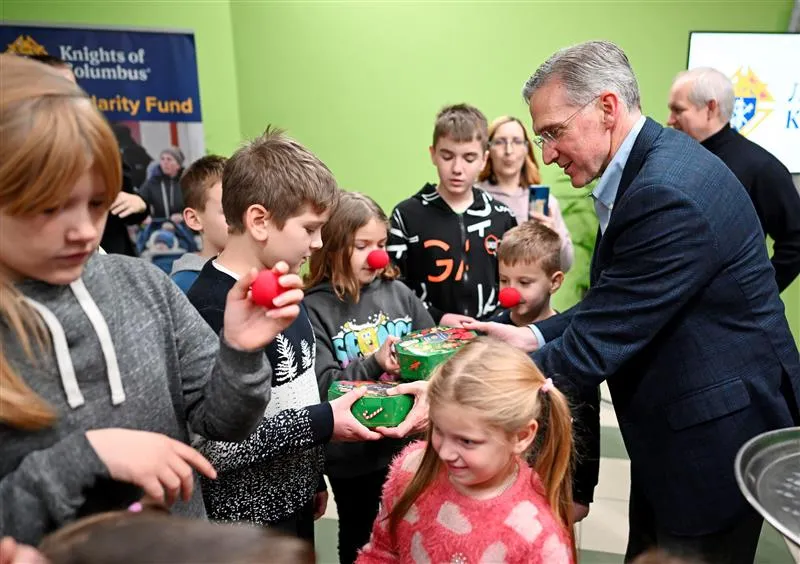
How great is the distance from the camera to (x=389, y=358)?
1.62 metres

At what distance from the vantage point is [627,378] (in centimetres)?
147

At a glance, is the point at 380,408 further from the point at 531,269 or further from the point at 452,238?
the point at 452,238

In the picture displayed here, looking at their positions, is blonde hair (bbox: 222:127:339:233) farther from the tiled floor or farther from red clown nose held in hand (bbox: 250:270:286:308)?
the tiled floor

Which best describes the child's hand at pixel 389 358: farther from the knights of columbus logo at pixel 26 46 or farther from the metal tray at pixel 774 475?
the knights of columbus logo at pixel 26 46

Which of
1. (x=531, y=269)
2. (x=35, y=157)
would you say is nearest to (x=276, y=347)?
(x=35, y=157)

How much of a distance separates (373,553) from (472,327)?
2.19 ft

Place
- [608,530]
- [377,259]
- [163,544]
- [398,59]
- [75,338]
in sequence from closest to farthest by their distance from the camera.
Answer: [163,544] < [75,338] < [377,259] < [608,530] < [398,59]

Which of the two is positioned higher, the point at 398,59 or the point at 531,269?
the point at 398,59

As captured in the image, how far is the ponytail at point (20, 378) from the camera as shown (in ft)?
2.29

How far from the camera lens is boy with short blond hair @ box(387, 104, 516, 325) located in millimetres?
2314

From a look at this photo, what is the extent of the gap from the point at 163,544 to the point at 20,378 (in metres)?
0.33

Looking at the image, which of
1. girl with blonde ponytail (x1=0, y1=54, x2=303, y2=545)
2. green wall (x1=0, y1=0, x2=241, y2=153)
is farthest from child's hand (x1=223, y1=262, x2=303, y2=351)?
green wall (x1=0, y1=0, x2=241, y2=153)

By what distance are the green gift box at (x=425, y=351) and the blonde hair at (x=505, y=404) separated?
229 millimetres

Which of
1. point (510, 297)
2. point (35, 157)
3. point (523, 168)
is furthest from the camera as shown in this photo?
point (523, 168)
